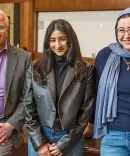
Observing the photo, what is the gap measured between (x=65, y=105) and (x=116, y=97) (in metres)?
0.31

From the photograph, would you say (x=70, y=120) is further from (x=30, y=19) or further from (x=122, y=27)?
(x=30, y=19)

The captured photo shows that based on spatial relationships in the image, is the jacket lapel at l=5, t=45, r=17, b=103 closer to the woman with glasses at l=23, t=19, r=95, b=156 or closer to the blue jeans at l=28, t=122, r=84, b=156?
the woman with glasses at l=23, t=19, r=95, b=156

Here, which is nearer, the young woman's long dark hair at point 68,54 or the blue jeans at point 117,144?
the blue jeans at point 117,144

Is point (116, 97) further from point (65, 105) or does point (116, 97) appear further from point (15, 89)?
point (15, 89)

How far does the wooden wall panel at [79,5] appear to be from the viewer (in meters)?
5.30

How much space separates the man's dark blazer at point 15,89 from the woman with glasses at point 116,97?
56 centimetres

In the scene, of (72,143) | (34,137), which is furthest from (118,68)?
(34,137)

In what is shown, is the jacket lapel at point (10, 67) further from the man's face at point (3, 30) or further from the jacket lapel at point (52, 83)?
the jacket lapel at point (52, 83)

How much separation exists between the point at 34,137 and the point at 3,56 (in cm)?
63

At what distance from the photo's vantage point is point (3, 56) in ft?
6.61

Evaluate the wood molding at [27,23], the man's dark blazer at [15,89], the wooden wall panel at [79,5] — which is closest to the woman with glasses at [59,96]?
the man's dark blazer at [15,89]

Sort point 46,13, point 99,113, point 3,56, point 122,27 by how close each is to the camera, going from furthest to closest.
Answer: point 46,13
point 3,56
point 99,113
point 122,27

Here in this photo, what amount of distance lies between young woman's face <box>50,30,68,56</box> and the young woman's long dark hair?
0.07 ft

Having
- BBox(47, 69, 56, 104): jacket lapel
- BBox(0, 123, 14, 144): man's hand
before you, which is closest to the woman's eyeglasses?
BBox(47, 69, 56, 104): jacket lapel
